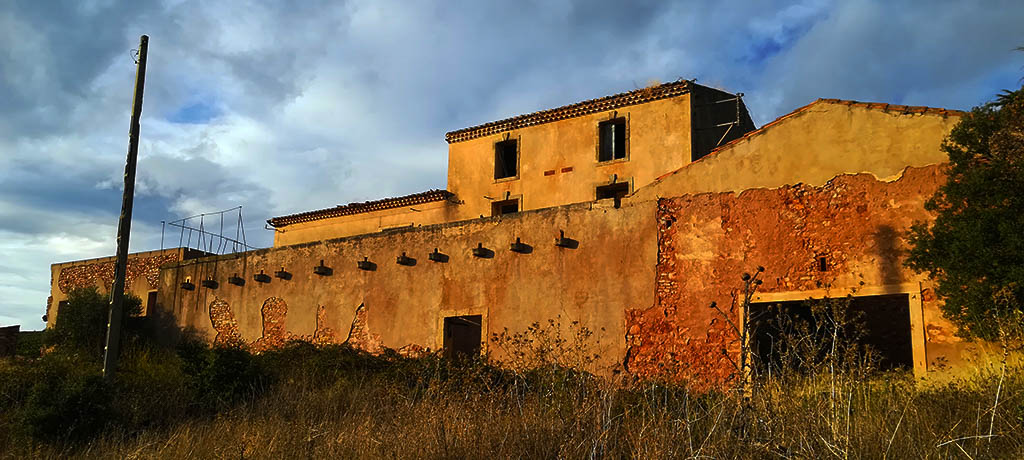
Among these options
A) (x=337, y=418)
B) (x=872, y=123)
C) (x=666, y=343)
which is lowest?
(x=337, y=418)

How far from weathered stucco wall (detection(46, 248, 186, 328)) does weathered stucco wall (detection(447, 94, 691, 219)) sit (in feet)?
38.4

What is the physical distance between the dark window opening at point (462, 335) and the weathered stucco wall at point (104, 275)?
1455 centimetres

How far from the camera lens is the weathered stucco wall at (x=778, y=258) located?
1089 cm

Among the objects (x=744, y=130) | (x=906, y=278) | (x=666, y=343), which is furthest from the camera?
(x=744, y=130)

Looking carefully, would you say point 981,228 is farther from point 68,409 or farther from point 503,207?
point 503,207

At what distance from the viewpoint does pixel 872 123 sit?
11.6 metres

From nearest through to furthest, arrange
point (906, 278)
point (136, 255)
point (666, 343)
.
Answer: point (906, 278) → point (666, 343) → point (136, 255)

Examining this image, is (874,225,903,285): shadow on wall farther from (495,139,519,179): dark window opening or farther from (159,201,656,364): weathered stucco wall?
(495,139,519,179): dark window opening

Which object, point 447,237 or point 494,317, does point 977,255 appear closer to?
point 494,317

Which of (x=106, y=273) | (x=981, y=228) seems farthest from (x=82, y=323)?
(x=981, y=228)

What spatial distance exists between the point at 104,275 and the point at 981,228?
29.3 meters

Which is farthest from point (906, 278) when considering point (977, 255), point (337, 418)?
point (337, 418)

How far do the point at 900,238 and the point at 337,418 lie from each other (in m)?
8.08

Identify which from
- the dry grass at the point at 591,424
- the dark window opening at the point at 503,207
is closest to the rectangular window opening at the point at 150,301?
the dark window opening at the point at 503,207
